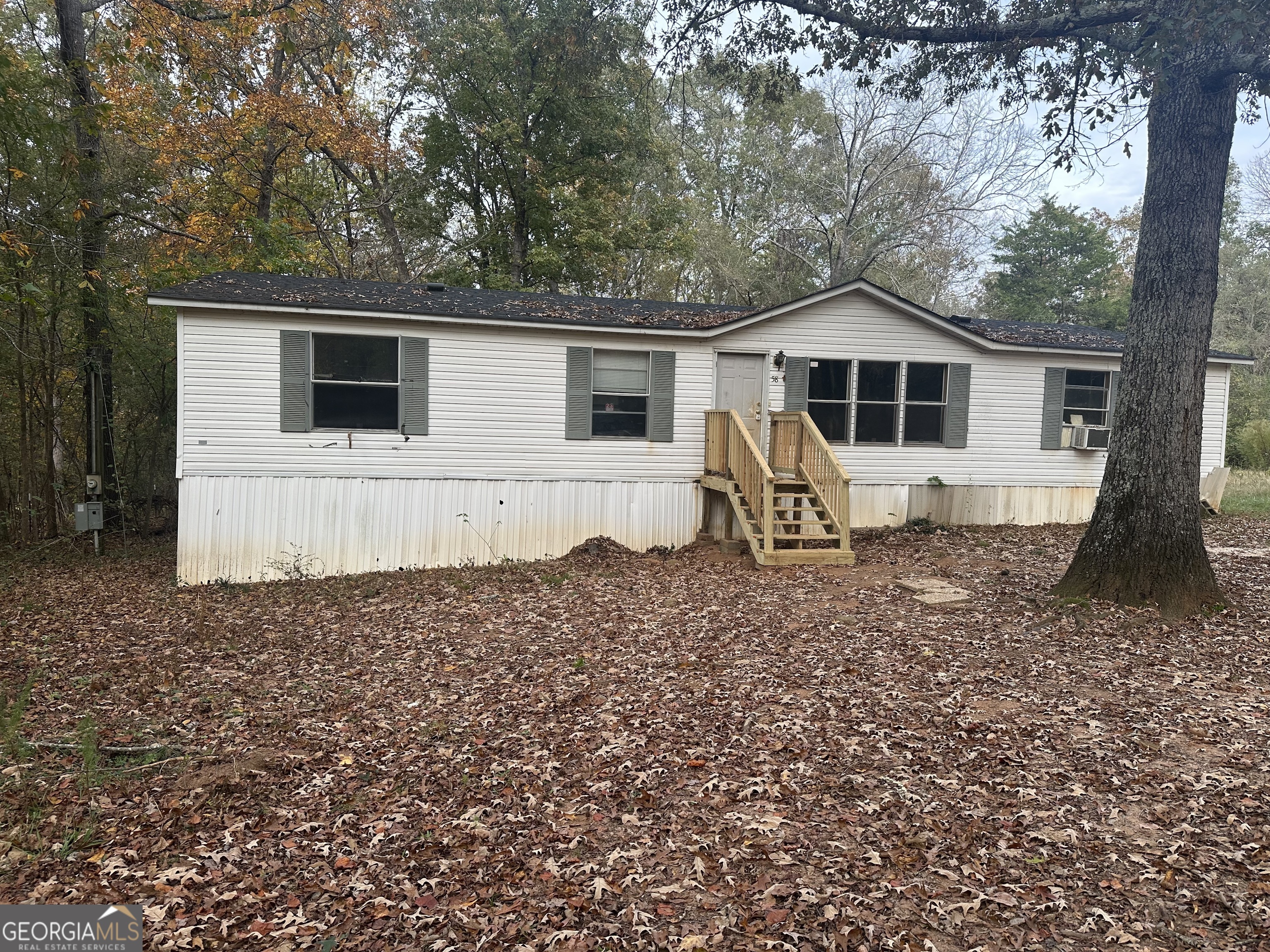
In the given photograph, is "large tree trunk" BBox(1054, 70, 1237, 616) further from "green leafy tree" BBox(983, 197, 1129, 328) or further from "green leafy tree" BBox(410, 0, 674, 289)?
"green leafy tree" BBox(983, 197, 1129, 328)

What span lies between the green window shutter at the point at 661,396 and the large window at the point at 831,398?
2271mm

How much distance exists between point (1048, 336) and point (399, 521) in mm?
11495

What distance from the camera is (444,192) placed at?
2164 centimetres

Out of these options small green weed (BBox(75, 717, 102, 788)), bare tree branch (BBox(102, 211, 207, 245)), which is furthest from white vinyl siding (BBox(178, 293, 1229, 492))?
small green weed (BBox(75, 717, 102, 788))

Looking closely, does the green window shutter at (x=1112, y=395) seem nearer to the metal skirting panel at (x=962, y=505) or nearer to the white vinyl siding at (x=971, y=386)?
the white vinyl siding at (x=971, y=386)

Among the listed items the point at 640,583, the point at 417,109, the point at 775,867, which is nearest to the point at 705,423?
the point at 640,583

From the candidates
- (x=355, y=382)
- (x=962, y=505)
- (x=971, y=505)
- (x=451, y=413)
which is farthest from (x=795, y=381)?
(x=355, y=382)

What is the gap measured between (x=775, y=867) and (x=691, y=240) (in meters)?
20.9

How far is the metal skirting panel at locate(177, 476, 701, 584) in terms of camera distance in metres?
10.4

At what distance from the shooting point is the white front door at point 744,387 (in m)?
12.1

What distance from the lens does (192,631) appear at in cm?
793

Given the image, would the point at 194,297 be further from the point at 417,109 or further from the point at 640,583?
the point at 417,109

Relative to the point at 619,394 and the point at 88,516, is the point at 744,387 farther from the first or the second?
the point at 88,516

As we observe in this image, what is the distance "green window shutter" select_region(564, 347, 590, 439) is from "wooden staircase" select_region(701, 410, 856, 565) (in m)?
1.90
